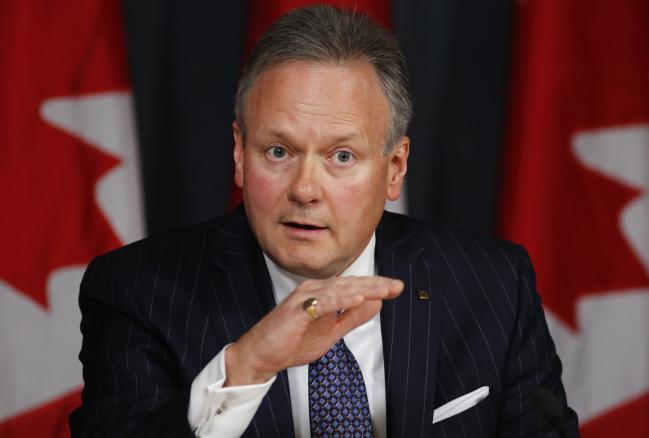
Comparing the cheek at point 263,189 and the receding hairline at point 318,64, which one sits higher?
the receding hairline at point 318,64

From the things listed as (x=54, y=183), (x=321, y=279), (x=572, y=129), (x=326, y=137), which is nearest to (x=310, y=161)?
(x=326, y=137)

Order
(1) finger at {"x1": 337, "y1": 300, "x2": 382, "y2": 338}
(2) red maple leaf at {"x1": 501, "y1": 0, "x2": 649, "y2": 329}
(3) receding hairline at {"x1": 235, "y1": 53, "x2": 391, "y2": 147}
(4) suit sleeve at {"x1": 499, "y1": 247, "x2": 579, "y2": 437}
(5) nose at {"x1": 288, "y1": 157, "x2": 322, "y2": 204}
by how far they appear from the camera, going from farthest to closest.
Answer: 1. (2) red maple leaf at {"x1": 501, "y1": 0, "x2": 649, "y2": 329}
2. (4) suit sleeve at {"x1": 499, "y1": 247, "x2": 579, "y2": 437}
3. (3) receding hairline at {"x1": 235, "y1": 53, "x2": 391, "y2": 147}
4. (5) nose at {"x1": 288, "y1": 157, "x2": 322, "y2": 204}
5. (1) finger at {"x1": 337, "y1": 300, "x2": 382, "y2": 338}

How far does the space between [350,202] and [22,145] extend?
1.37 m

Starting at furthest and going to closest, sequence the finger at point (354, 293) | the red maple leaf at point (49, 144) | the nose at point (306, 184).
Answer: the red maple leaf at point (49, 144)
the nose at point (306, 184)
the finger at point (354, 293)

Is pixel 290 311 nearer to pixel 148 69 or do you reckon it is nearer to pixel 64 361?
pixel 64 361

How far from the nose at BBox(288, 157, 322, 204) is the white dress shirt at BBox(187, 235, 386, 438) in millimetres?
328

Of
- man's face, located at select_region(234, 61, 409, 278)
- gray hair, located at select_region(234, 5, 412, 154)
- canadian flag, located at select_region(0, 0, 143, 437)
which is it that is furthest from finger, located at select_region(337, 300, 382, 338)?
canadian flag, located at select_region(0, 0, 143, 437)

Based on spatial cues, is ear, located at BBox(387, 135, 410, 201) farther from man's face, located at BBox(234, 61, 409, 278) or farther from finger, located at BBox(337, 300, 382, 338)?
finger, located at BBox(337, 300, 382, 338)

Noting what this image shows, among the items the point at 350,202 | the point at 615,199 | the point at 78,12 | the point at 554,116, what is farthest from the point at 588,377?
the point at 78,12

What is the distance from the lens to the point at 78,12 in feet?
10.2

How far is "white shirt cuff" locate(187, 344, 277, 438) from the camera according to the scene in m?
1.84

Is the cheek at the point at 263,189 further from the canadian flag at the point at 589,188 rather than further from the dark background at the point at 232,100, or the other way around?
the canadian flag at the point at 589,188

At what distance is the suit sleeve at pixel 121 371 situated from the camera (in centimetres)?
196

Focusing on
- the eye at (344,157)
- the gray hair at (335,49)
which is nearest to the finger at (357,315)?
the eye at (344,157)
